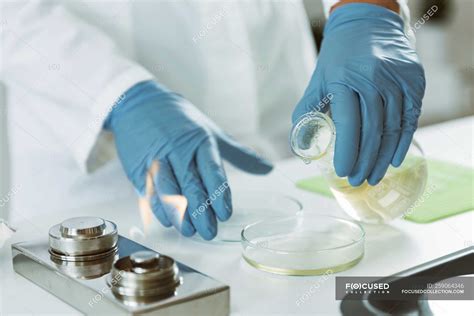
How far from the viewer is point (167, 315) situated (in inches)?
33.0

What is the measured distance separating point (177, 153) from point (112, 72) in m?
0.27

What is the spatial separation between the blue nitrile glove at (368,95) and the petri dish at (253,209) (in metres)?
0.17

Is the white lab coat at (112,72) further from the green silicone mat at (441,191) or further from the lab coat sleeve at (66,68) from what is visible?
the green silicone mat at (441,191)

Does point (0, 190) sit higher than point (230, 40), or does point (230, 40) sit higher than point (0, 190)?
point (230, 40)

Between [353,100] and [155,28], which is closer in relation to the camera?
[353,100]

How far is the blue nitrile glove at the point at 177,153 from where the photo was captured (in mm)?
1169

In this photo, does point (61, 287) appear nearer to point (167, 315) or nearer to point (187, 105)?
point (167, 315)

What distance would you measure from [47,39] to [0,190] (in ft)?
1.65

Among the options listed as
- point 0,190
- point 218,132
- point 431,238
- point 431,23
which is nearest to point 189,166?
point 218,132

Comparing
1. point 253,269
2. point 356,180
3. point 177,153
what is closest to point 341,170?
point 356,180

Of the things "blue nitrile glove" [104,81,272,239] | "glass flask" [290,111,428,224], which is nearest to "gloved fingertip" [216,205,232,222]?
"blue nitrile glove" [104,81,272,239]

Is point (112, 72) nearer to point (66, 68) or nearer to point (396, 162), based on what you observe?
point (66, 68)

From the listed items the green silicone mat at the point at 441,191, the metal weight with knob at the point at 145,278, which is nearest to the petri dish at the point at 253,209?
the green silicone mat at the point at 441,191

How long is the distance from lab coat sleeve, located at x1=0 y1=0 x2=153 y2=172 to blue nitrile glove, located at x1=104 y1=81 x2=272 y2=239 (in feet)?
0.22
